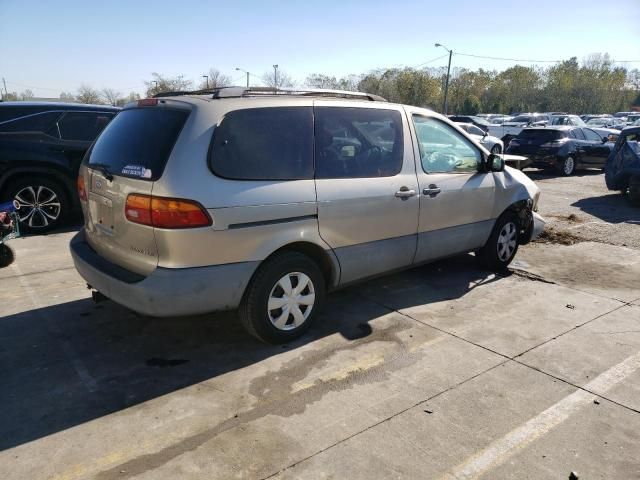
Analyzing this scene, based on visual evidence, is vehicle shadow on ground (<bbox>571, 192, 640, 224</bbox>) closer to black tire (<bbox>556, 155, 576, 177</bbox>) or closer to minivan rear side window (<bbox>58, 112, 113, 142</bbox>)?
black tire (<bbox>556, 155, 576, 177</bbox>)

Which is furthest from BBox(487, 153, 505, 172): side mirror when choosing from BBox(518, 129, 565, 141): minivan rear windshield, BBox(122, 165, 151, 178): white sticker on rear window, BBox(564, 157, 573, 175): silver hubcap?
BBox(518, 129, 565, 141): minivan rear windshield

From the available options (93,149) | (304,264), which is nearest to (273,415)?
(304,264)

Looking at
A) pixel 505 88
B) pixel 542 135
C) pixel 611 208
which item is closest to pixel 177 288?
pixel 611 208

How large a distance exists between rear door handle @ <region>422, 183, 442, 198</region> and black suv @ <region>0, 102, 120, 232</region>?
4960 millimetres

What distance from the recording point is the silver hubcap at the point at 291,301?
144 inches

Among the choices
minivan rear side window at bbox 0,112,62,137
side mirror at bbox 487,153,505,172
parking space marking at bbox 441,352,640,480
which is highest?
minivan rear side window at bbox 0,112,62,137

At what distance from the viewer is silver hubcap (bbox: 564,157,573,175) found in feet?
48.6

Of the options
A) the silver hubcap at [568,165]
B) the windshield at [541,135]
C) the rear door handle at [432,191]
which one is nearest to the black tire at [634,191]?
the silver hubcap at [568,165]

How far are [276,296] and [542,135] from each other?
14204 mm

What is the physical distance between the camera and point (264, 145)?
3.47m

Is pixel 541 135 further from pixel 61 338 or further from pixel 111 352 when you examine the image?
pixel 61 338

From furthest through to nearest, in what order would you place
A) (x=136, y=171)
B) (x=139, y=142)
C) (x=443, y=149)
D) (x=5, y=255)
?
1. (x=5, y=255)
2. (x=443, y=149)
3. (x=139, y=142)
4. (x=136, y=171)

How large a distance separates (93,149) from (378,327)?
2.83 meters

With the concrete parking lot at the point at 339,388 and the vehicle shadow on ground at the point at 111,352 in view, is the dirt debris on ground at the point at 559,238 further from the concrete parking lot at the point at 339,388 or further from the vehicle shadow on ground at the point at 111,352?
the vehicle shadow on ground at the point at 111,352
